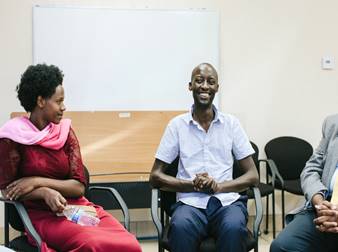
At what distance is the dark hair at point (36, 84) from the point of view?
2.13 metres

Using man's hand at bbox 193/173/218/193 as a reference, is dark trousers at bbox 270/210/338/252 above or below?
below

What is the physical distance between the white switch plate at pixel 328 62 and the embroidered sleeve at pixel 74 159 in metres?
2.72

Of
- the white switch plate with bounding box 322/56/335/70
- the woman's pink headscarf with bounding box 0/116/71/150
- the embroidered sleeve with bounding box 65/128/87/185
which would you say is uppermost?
the white switch plate with bounding box 322/56/335/70

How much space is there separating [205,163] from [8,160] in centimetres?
106

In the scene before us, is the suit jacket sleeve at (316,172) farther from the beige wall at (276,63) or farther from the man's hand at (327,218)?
the beige wall at (276,63)

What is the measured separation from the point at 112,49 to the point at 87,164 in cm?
103

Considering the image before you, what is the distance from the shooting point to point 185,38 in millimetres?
3779

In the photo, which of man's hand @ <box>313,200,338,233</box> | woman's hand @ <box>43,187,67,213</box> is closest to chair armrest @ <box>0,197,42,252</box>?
woman's hand @ <box>43,187,67,213</box>

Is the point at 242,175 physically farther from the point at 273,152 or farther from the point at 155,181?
the point at 273,152

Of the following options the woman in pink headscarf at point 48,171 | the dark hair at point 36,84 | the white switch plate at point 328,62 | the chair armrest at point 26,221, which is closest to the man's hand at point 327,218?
the woman in pink headscarf at point 48,171

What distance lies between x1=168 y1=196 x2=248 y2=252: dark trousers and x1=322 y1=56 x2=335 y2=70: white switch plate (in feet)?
7.41

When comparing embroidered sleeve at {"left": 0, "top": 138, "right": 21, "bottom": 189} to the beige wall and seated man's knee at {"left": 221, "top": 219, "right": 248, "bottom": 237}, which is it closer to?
seated man's knee at {"left": 221, "top": 219, "right": 248, "bottom": 237}

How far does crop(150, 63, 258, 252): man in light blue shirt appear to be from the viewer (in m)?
2.25

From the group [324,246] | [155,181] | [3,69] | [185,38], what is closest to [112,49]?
[185,38]
